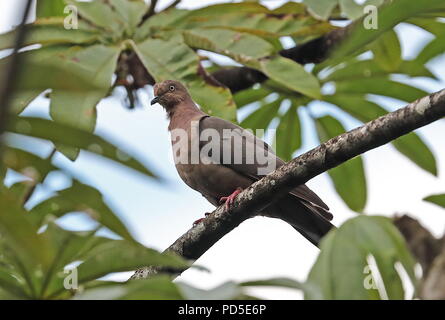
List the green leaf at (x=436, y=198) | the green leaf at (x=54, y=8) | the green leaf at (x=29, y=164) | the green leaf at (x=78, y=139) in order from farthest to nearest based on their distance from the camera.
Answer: the green leaf at (x=54, y=8) < the green leaf at (x=436, y=198) < the green leaf at (x=29, y=164) < the green leaf at (x=78, y=139)

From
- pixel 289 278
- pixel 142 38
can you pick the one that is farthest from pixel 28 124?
pixel 142 38

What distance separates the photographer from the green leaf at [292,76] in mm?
4004

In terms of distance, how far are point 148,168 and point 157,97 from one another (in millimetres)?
4493

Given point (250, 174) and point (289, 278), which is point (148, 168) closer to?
point (289, 278)

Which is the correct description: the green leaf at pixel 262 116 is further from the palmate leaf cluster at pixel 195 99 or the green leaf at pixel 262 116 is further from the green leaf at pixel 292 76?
the green leaf at pixel 292 76

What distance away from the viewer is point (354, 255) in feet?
6.74

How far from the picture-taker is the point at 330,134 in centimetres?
531

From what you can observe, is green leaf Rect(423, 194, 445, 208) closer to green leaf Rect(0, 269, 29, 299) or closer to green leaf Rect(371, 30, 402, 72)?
green leaf Rect(0, 269, 29, 299)

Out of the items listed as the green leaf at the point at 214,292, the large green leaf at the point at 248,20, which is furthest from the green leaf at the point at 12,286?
the large green leaf at the point at 248,20

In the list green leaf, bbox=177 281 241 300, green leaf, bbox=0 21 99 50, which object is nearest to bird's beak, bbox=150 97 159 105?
green leaf, bbox=0 21 99 50

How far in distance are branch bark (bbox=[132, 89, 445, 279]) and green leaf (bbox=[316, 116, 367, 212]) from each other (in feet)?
6.22

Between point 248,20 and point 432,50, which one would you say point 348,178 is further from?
point 248,20

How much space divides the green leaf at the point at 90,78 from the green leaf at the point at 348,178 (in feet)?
6.06
